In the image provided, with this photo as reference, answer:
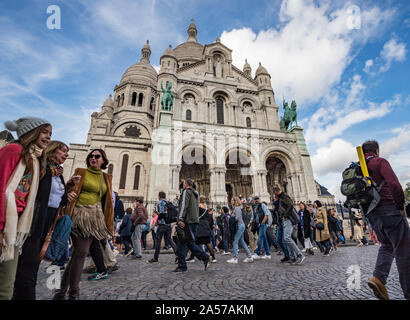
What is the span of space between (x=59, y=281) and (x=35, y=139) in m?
1.85

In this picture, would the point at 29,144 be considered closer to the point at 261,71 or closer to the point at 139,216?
the point at 139,216

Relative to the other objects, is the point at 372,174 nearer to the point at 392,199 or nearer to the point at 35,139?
the point at 392,199

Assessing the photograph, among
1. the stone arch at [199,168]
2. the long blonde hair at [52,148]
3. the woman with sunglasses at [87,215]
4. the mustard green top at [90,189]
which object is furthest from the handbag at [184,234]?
the stone arch at [199,168]

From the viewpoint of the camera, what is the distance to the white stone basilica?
1516cm

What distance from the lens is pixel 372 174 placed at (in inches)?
101

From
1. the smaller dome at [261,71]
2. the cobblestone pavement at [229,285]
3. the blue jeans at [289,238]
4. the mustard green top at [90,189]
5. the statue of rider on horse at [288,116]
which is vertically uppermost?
the smaller dome at [261,71]

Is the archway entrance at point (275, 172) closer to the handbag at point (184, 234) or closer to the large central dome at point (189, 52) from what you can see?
the handbag at point (184, 234)

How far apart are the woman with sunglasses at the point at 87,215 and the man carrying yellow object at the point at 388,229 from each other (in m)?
3.28

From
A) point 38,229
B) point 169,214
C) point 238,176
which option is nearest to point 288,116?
point 238,176

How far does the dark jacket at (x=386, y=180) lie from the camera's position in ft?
7.61

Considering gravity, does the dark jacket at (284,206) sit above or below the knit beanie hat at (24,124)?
below

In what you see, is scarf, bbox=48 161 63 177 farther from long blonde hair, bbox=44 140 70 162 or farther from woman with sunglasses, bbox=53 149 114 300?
woman with sunglasses, bbox=53 149 114 300

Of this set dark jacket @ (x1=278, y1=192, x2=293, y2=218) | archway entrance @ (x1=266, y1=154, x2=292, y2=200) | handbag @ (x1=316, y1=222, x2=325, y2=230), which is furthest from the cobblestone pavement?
archway entrance @ (x1=266, y1=154, x2=292, y2=200)
